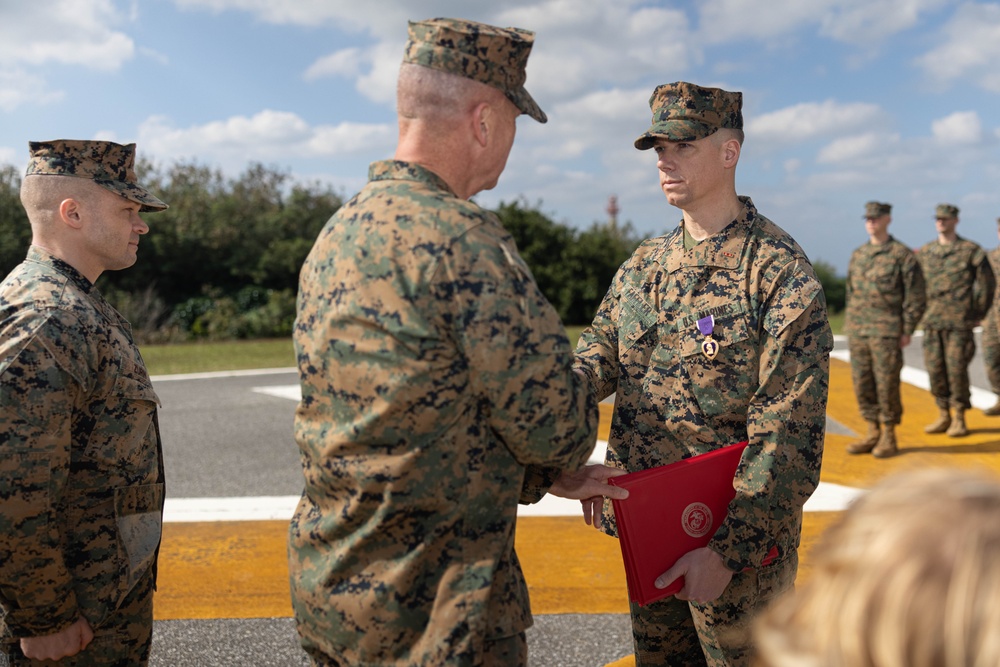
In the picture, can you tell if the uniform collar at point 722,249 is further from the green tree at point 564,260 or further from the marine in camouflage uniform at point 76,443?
the green tree at point 564,260

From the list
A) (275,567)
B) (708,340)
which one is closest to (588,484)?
(708,340)

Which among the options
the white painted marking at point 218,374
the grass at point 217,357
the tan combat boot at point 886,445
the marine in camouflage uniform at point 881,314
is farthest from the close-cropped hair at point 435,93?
the grass at point 217,357

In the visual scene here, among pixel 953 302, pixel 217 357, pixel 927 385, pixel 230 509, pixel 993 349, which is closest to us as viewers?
pixel 230 509

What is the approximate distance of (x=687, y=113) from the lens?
9.91ft

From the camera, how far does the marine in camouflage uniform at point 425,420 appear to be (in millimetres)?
1909

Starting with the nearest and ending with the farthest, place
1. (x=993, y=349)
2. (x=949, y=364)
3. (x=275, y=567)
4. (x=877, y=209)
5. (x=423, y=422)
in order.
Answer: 1. (x=423, y=422)
2. (x=275, y=567)
3. (x=877, y=209)
4. (x=949, y=364)
5. (x=993, y=349)

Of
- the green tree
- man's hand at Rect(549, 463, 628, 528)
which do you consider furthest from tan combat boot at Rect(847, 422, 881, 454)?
the green tree

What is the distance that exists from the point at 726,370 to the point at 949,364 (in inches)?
320

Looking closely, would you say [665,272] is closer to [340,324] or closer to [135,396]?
[340,324]

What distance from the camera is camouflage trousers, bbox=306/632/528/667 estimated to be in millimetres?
2018

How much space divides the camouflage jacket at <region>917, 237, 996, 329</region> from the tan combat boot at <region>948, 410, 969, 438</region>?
4.14 ft

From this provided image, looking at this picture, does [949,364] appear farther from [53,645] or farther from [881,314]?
[53,645]

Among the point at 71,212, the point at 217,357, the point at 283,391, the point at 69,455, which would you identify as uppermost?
the point at 71,212

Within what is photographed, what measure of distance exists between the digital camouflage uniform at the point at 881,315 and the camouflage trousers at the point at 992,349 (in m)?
2.27
